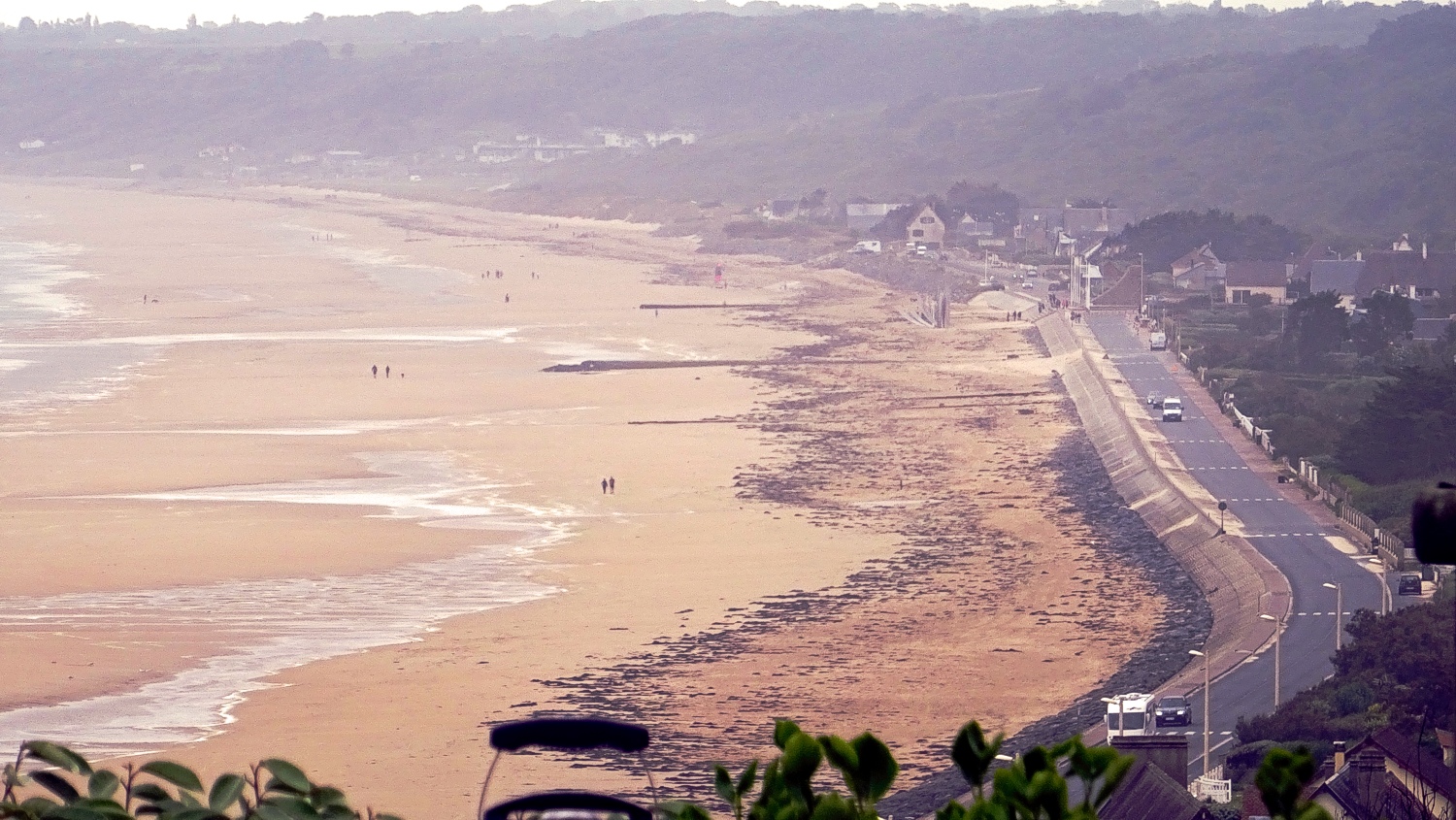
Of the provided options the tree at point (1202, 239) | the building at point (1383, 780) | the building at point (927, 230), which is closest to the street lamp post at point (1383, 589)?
the building at point (1383, 780)

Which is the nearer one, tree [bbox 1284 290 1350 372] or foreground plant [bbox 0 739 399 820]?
foreground plant [bbox 0 739 399 820]

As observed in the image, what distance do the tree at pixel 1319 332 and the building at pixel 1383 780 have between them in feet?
119

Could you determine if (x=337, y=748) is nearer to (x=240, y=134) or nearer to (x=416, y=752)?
(x=416, y=752)

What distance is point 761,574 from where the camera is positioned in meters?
25.8

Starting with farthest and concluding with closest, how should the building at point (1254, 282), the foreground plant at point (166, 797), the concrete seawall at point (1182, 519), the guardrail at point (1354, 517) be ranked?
1. the building at point (1254, 282)
2. the guardrail at point (1354, 517)
3. the concrete seawall at point (1182, 519)
4. the foreground plant at point (166, 797)

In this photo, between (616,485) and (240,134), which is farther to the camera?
(240,134)

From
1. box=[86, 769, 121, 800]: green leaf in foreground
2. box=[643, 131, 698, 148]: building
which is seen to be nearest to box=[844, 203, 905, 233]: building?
box=[643, 131, 698, 148]: building

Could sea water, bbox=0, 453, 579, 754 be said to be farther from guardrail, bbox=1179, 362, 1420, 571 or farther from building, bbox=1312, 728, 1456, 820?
guardrail, bbox=1179, 362, 1420, 571

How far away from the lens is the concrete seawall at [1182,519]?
22078 mm

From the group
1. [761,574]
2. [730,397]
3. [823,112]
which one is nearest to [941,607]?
[761,574]

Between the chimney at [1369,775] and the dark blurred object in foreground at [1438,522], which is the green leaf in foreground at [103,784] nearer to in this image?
the dark blurred object in foreground at [1438,522]

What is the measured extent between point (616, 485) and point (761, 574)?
7.49 meters

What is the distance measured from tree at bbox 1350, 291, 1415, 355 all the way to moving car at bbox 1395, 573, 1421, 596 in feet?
93.6

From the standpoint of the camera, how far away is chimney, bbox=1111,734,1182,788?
13.6m
